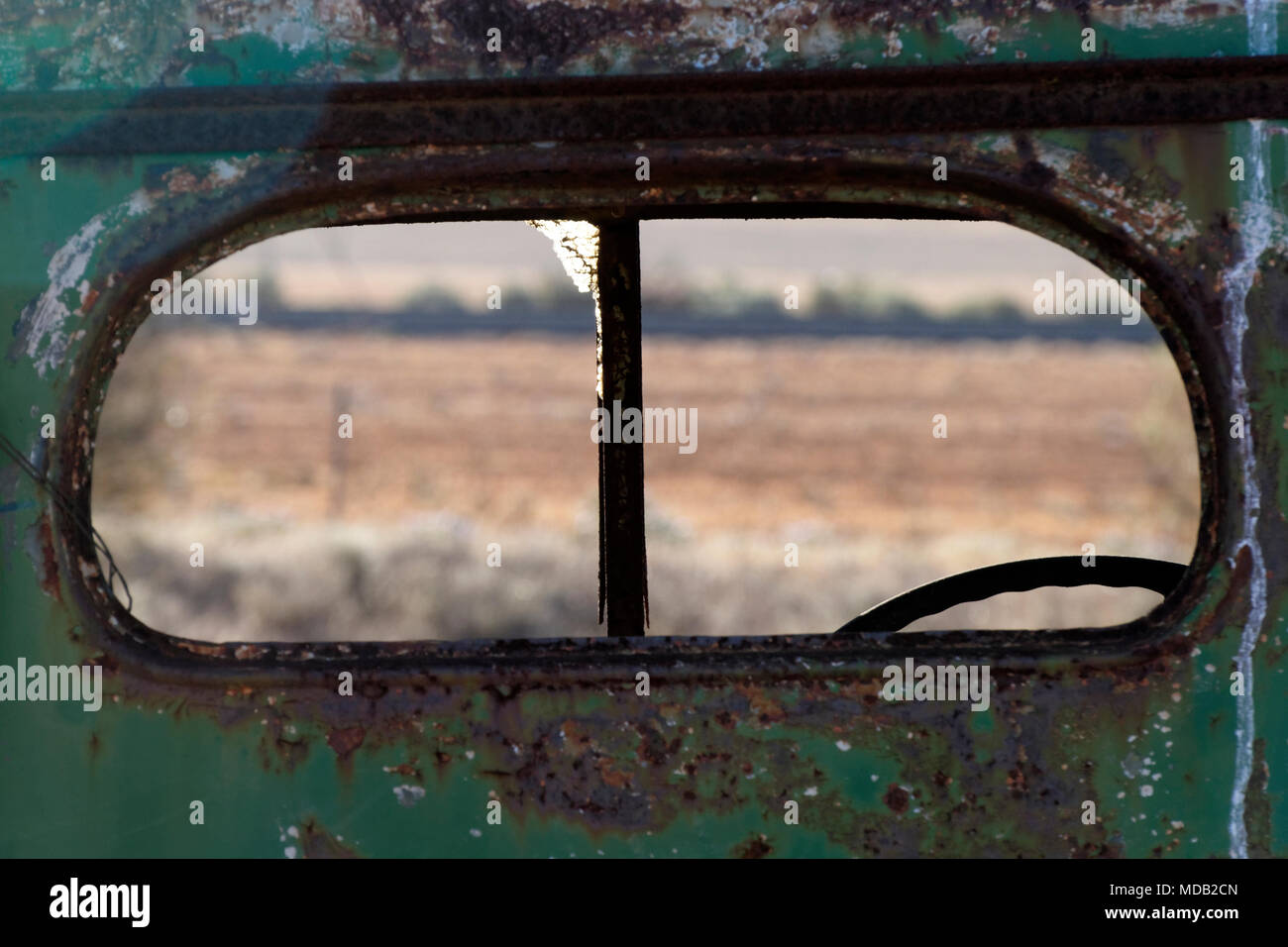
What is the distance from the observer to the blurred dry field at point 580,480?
540 inches

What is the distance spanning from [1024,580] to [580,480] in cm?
2060

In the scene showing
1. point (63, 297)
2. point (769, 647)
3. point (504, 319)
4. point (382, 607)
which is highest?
point (504, 319)

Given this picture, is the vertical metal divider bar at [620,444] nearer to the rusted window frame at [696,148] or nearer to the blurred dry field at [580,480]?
the rusted window frame at [696,148]

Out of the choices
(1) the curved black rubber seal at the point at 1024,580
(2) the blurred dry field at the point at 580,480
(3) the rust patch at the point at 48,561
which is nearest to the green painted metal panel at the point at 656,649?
(3) the rust patch at the point at 48,561

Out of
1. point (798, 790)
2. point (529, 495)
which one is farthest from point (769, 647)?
point (529, 495)

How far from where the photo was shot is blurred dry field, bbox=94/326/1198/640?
45.0 ft

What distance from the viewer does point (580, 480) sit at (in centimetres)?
2273

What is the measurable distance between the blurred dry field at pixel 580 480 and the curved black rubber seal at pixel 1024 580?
8.09 metres

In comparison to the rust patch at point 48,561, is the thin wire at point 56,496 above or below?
above

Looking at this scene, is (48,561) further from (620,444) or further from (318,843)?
(620,444)

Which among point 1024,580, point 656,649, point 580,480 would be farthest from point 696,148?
point 580,480

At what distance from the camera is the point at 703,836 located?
141 cm
